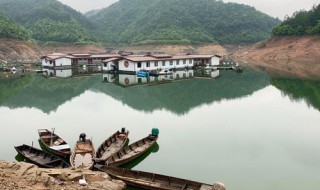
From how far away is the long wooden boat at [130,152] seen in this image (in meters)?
17.3

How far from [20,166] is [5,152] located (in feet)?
19.9

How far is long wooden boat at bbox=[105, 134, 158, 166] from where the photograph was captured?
17.3m

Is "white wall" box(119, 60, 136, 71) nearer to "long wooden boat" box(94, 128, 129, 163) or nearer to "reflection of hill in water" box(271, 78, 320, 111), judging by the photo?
"reflection of hill in water" box(271, 78, 320, 111)

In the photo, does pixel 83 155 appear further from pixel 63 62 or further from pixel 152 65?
pixel 63 62

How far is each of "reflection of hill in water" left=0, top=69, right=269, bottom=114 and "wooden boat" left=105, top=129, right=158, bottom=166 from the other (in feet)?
33.2

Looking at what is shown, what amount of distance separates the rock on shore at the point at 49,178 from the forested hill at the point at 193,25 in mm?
94709

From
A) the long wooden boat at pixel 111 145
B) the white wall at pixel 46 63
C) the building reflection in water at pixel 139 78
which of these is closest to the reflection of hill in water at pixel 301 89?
the building reflection in water at pixel 139 78

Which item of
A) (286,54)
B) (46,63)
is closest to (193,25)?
(286,54)

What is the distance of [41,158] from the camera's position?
18.0 m

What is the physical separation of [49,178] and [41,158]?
13.3 ft

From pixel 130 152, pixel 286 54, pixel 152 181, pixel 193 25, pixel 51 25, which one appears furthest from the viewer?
pixel 193 25

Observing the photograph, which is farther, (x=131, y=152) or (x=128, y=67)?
(x=128, y=67)

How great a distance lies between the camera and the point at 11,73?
58.0 meters

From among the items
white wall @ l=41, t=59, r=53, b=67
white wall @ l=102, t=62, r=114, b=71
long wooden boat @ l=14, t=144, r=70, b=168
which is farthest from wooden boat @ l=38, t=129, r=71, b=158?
white wall @ l=41, t=59, r=53, b=67
